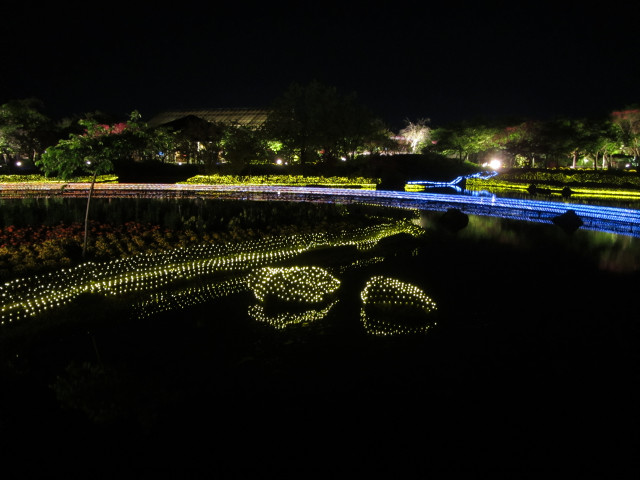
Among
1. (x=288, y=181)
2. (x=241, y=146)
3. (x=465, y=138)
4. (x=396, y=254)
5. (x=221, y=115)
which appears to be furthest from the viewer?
(x=221, y=115)

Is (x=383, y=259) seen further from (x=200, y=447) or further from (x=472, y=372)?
(x=200, y=447)

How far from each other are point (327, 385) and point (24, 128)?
5609 cm

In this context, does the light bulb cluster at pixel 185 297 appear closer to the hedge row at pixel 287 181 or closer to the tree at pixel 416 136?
the hedge row at pixel 287 181

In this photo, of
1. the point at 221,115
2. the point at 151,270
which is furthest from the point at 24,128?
the point at 151,270

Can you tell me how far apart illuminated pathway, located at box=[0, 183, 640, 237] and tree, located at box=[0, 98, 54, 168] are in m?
23.9

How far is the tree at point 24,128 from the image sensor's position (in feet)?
152

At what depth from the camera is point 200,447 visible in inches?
195

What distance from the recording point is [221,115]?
79875 millimetres

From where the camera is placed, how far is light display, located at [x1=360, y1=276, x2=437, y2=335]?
812 centimetres

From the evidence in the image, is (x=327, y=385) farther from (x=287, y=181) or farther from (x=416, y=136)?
(x=416, y=136)

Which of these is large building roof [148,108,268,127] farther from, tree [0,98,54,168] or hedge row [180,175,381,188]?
hedge row [180,175,381,188]

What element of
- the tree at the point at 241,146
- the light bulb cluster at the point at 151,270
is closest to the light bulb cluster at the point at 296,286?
the light bulb cluster at the point at 151,270

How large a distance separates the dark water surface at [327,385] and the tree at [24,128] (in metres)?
48.8

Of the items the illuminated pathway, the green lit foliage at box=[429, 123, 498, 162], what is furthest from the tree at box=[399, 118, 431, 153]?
the illuminated pathway
